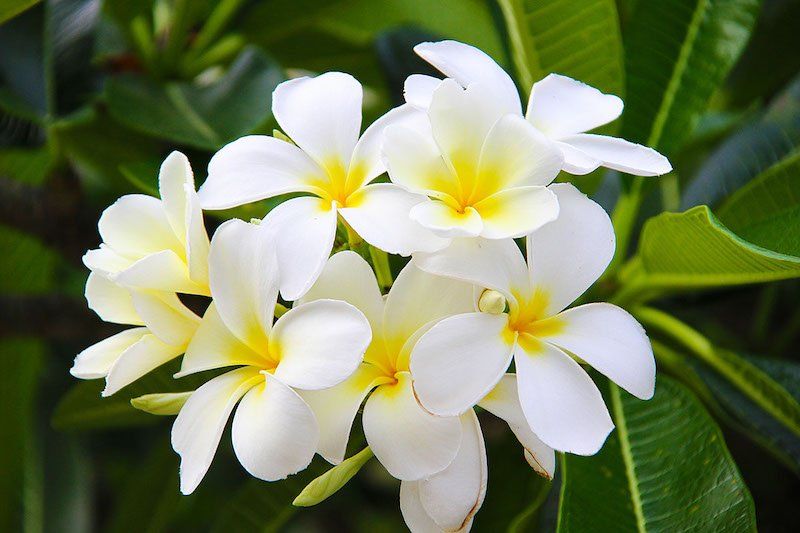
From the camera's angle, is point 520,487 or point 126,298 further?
point 520,487

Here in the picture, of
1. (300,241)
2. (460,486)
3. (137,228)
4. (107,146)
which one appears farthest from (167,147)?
(460,486)

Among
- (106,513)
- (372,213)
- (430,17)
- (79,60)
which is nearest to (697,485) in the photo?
(372,213)

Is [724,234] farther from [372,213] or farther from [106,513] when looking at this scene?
[106,513]

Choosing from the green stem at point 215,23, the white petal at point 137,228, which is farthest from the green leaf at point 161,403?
the green stem at point 215,23

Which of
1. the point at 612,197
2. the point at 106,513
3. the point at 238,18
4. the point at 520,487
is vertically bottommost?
the point at 106,513

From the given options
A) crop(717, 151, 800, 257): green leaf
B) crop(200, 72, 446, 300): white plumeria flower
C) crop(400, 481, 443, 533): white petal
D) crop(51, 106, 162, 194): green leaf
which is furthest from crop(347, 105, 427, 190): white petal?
crop(51, 106, 162, 194): green leaf

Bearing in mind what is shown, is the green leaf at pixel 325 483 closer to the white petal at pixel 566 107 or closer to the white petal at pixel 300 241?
the white petal at pixel 300 241
